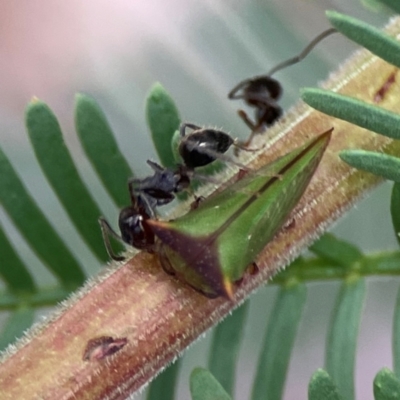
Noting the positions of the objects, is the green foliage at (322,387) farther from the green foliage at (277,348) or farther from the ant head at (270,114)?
the ant head at (270,114)

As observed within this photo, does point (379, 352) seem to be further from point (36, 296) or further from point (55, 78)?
point (55, 78)

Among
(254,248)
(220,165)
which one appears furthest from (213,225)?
(220,165)

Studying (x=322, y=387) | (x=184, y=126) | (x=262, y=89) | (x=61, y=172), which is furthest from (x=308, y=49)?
(x=322, y=387)

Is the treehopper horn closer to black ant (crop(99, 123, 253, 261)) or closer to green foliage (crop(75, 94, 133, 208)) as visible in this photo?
black ant (crop(99, 123, 253, 261))

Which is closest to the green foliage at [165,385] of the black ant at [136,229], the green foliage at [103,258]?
the green foliage at [103,258]

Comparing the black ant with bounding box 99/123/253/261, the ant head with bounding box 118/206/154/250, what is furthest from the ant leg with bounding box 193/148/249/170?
the ant head with bounding box 118/206/154/250

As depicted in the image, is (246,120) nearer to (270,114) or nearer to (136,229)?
(270,114)
